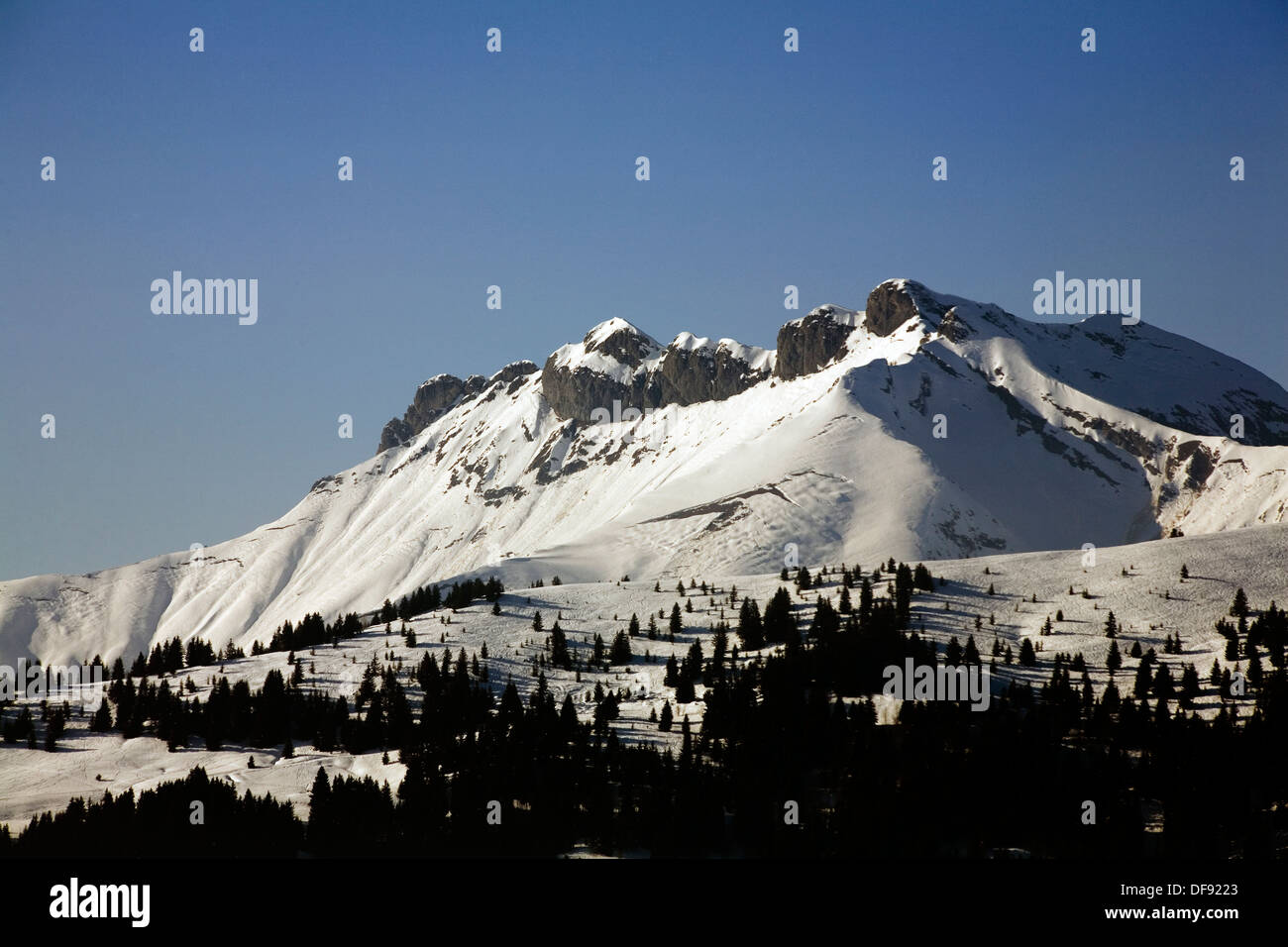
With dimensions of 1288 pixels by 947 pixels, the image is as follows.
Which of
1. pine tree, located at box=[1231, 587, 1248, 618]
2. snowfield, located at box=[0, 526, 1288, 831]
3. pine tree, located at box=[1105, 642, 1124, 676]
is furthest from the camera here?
pine tree, located at box=[1231, 587, 1248, 618]

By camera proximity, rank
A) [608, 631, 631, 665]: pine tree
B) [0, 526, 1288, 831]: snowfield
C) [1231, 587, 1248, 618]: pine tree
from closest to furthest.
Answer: [0, 526, 1288, 831]: snowfield < [1231, 587, 1248, 618]: pine tree < [608, 631, 631, 665]: pine tree

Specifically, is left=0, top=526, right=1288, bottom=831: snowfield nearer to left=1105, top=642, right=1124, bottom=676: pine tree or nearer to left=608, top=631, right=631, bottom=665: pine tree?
left=1105, top=642, right=1124, bottom=676: pine tree

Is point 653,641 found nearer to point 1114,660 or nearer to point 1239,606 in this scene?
point 1114,660

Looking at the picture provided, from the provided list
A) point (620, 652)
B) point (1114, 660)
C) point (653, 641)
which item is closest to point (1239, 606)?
point (1114, 660)

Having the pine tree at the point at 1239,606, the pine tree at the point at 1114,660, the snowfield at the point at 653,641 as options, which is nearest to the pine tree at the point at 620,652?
the snowfield at the point at 653,641

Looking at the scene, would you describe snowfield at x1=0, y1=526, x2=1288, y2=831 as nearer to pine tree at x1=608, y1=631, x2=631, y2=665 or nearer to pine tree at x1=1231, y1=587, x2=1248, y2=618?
pine tree at x1=608, y1=631, x2=631, y2=665

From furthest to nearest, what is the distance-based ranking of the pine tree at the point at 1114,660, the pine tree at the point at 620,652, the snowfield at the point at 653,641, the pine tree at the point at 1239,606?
the pine tree at the point at 620,652, the pine tree at the point at 1239,606, the pine tree at the point at 1114,660, the snowfield at the point at 653,641

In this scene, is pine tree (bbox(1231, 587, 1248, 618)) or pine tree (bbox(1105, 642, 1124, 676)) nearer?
pine tree (bbox(1105, 642, 1124, 676))

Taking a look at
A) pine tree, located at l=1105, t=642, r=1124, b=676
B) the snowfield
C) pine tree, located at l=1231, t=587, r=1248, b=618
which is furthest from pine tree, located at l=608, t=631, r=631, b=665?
pine tree, located at l=1231, t=587, r=1248, b=618

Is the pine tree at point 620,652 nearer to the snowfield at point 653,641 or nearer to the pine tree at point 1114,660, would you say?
the snowfield at point 653,641

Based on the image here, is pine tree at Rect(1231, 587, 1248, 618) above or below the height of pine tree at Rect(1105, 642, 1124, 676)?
above

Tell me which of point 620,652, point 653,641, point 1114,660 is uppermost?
point 653,641
